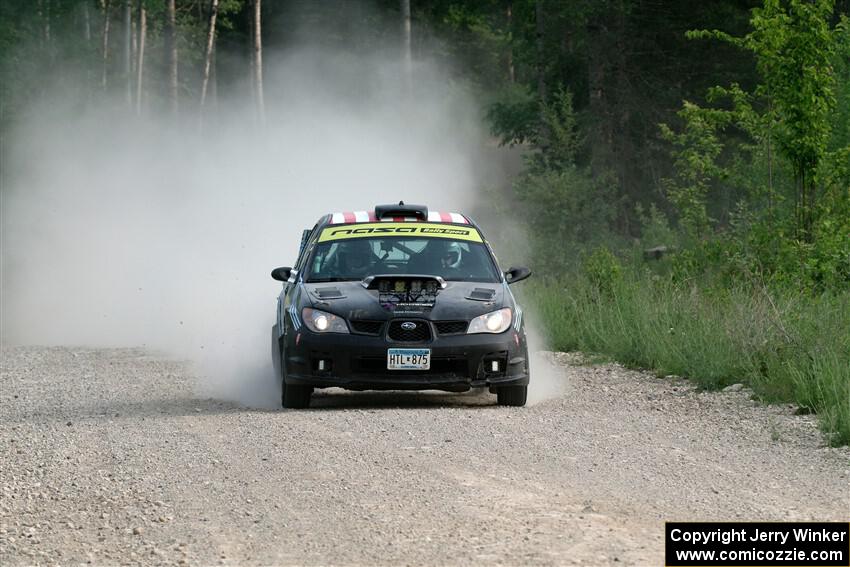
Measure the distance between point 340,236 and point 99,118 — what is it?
46.9 meters

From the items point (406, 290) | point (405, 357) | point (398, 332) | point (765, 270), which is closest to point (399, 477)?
point (405, 357)

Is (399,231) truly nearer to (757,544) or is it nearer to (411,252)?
(411,252)

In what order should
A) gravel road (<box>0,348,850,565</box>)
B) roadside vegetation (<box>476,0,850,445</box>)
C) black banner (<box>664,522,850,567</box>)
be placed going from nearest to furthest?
black banner (<box>664,522,850,567</box>)
gravel road (<box>0,348,850,565</box>)
roadside vegetation (<box>476,0,850,445</box>)

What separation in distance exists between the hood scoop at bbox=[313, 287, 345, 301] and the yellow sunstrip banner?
3.50 ft

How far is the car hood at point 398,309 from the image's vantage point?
Result: 13258 mm

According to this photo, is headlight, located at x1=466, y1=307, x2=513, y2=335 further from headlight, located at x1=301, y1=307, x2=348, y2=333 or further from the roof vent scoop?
the roof vent scoop

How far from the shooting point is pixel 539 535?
8164mm

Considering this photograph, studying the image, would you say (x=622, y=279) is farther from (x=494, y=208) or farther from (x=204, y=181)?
(x=204, y=181)

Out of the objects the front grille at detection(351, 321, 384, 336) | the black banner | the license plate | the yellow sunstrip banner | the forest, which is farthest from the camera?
the forest

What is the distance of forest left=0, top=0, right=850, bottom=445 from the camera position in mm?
17047

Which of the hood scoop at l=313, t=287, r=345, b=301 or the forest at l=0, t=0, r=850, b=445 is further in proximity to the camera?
the forest at l=0, t=0, r=850, b=445

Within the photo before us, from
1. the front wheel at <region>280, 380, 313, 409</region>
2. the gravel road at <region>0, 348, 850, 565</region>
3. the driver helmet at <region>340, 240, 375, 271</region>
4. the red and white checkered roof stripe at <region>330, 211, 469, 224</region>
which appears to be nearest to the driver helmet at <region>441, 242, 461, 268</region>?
the red and white checkered roof stripe at <region>330, 211, 469, 224</region>

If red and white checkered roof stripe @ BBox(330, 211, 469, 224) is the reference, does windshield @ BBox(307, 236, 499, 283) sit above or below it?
below

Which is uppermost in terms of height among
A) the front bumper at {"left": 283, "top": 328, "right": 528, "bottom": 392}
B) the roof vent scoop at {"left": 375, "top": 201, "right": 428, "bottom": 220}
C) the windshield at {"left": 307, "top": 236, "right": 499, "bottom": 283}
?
the roof vent scoop at {"left": 375, "top": 201, "right": 428, "bottom": 220}
